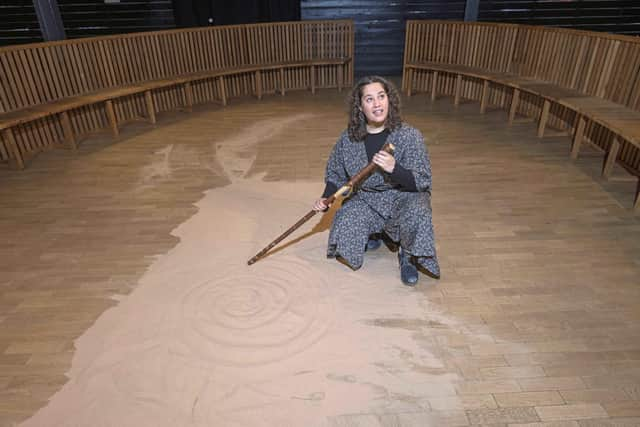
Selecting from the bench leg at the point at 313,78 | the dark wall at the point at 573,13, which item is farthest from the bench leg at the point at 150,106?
the dark wall at the point at 573,13

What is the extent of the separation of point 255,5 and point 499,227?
5.79 meters

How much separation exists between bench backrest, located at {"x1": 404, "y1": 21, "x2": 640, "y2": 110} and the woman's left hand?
3.31 m

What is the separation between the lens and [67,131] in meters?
5.14

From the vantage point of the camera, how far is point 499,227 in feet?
11.5

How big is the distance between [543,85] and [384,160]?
3.96 m

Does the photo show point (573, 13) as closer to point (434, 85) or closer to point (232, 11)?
point (434, 85)

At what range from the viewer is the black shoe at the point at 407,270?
9.42 ft

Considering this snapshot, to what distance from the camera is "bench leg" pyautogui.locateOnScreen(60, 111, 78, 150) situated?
5.09 metres

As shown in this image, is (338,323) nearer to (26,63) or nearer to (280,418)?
A: (280,418)

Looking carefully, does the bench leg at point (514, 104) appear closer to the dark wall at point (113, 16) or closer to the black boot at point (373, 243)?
the black boot at point (373, 243)

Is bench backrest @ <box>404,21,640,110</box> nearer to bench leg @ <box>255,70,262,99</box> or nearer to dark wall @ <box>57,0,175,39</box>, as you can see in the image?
bench leg @ <box>255,70,262,99</box>

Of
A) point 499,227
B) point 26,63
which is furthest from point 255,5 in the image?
point 499,227

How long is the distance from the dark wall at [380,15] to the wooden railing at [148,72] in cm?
82

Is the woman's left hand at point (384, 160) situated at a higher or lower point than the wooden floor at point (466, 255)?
higher
